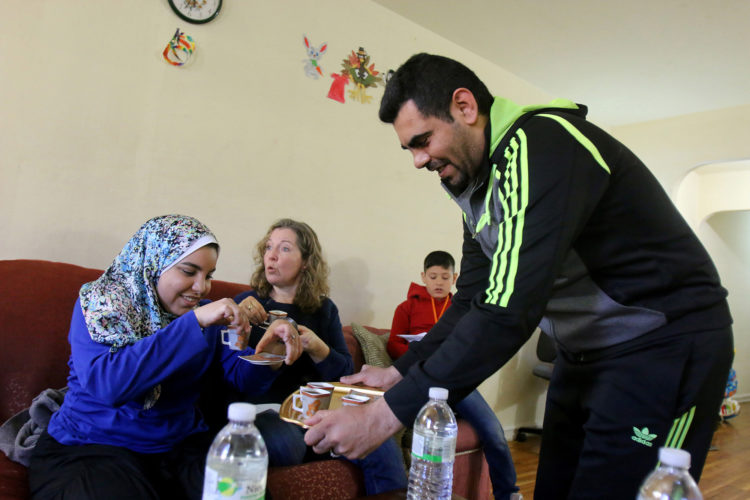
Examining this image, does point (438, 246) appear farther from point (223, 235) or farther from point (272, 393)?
point (272, 393)

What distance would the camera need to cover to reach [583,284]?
1083 millimetres

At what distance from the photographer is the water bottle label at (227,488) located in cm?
74

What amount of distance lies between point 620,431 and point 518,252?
42cm

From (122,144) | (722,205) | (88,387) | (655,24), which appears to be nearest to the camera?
(88,387)

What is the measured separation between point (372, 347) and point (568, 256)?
1.49 meters

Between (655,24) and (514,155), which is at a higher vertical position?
(655,24)

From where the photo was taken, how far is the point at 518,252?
0.94m

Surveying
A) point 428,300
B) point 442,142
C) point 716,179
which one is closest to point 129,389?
point 442,142

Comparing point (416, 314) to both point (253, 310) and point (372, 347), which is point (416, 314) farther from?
point (253, 310)

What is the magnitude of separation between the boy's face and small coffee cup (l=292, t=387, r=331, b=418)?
5.85ft

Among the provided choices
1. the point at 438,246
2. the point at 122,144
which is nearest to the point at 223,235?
the point at 122,144

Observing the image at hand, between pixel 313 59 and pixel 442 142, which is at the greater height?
pixel 313 59

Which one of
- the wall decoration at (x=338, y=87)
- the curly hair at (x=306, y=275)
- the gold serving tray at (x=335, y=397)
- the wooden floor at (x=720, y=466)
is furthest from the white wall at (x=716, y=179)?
the gold serving tray at (x=335, y=397)

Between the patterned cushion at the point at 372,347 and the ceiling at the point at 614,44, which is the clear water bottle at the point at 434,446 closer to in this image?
the patterned cushion at the point at 372,347
